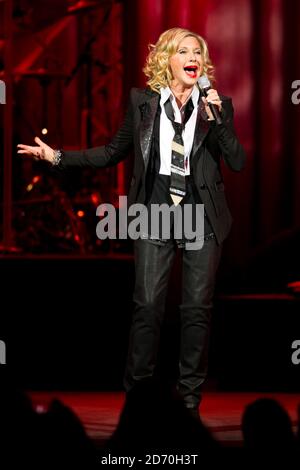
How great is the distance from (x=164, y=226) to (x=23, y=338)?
1.38m

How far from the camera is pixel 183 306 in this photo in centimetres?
447

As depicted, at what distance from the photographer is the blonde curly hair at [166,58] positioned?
14.4 feet

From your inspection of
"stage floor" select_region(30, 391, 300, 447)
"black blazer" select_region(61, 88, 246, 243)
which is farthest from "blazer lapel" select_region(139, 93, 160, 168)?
"stage floor" select_region(30, 391, 300, 447)

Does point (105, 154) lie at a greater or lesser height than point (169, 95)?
lesser

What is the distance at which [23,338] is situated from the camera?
5570 mm

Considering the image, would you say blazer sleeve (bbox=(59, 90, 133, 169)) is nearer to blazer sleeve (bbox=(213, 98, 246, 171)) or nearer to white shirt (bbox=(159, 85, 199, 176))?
white shirt (bbox=(159, 85, 199, 176))

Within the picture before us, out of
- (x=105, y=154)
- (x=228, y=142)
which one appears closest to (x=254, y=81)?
(x=105, y=154)

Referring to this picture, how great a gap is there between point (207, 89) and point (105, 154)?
52cm

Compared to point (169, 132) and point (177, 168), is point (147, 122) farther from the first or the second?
point (177, 168)

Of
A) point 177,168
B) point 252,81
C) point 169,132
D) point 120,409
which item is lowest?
point 120,409

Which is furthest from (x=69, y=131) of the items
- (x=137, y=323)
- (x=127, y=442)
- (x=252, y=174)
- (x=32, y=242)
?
(x=127, y=442)

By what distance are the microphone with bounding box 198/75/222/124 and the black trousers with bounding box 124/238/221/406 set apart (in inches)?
18.8

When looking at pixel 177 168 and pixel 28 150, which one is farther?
pixel 28 150

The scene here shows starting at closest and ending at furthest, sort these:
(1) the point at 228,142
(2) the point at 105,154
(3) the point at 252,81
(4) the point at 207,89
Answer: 1. (4) the point at 207,89
2. (1) the point at 228,142
3. (2) the point at 105,154
4. (3) the point at 252,81
